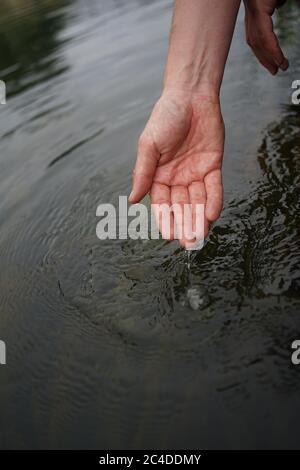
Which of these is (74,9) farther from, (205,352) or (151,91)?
(205,352)

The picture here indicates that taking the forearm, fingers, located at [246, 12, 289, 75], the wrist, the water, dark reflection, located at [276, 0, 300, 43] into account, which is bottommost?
the water

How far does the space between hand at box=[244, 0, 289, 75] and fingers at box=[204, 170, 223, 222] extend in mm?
1775

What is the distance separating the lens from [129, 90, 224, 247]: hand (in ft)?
8.98

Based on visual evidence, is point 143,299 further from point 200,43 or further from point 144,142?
point 200,43

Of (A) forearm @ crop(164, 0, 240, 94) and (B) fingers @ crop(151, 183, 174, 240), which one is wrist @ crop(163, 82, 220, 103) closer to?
(A) forearm @ crop(164, 0, 240, 94)

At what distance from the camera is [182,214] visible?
2.69 m

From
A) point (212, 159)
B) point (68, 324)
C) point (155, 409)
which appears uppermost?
point (212, 159)

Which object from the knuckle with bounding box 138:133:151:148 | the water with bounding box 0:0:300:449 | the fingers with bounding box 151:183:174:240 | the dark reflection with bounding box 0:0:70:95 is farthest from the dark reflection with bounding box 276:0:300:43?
the fingers with bounding box 151:183:174:240

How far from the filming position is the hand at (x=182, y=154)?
8.98 ft

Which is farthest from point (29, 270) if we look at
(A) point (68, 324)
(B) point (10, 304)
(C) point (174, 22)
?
(C) point (174, 22)

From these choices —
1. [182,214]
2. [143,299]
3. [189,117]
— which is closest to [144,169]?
[182,214]

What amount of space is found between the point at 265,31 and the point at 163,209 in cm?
219

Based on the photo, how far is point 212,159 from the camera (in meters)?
2.89

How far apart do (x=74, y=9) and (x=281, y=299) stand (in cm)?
1145
